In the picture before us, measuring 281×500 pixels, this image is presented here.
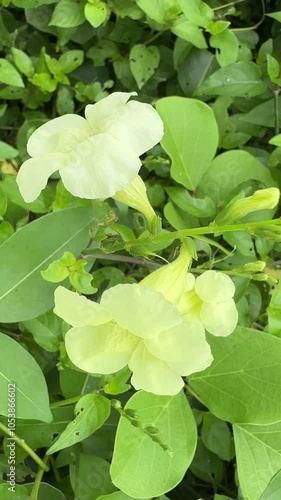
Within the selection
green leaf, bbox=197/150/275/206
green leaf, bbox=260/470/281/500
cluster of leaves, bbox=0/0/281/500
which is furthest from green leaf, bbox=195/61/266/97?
green leaf, bbox=260/470/281/500

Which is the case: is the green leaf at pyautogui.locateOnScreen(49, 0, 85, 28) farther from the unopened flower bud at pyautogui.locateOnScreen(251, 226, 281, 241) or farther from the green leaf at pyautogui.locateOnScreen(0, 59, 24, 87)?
the unopened flower bud at pyautogui.locateOnScreen(251, 226, 281, 241)

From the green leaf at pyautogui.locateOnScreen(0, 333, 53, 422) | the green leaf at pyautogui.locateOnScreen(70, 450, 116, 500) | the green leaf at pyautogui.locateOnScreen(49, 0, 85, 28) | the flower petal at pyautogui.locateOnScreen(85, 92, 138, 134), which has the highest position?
the flower petal at pyautogui.locateOnScreen(85, 92, 138, 134)

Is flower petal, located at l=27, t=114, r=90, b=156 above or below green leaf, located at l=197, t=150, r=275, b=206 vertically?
above

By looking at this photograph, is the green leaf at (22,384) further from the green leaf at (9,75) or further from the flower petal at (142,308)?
the green leaf at (9,75)

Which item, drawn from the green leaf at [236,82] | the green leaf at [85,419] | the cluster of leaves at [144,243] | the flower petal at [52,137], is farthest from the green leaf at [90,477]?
the green leaf at [236,82]

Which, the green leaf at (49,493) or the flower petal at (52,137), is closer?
the flower petal at (52,137)

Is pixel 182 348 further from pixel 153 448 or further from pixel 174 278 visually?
pixel 153 448

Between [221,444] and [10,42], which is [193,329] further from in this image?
[10,42]
